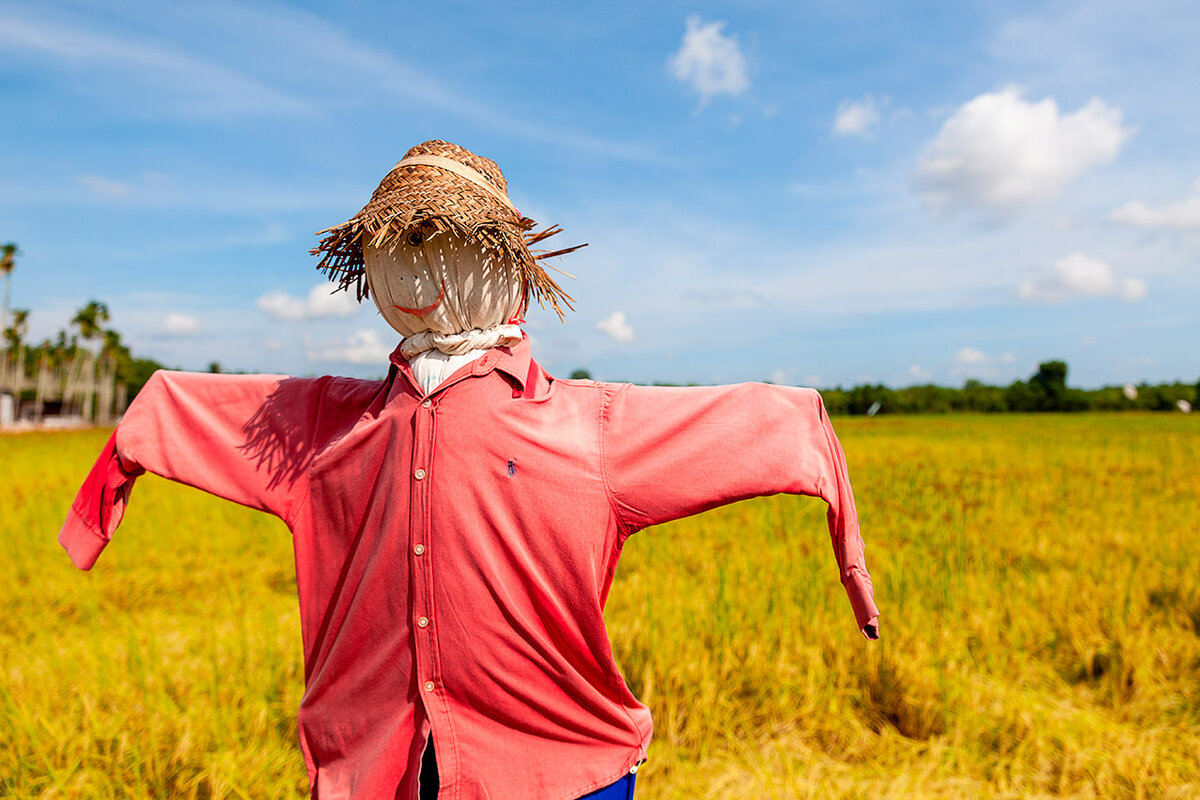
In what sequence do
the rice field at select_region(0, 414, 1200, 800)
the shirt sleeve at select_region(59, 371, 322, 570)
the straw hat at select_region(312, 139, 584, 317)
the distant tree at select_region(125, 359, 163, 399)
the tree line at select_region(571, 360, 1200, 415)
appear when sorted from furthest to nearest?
the distant tree at select_region(125, 359, 163, 399)
the tree line at select_region(571, 360, 1200, 415)
the rice field at select_region(0, 414, 1200, 800)
the shirt sleeve at select_region(59, 371, 322, 570)
the straw hat at select_region(312, 139, 584, 317)

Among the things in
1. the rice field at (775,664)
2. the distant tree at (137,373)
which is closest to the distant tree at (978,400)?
the rice field at (775,664)

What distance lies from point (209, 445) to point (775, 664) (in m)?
2.52

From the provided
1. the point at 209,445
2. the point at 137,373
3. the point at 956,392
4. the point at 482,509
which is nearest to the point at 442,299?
the point at 482,509

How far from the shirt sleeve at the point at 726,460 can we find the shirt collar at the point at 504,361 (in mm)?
209

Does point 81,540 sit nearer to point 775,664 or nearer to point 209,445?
point 209,445

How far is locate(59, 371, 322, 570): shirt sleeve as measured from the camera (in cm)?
154

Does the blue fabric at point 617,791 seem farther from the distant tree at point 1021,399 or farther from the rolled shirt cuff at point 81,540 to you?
the distant tree at point 1021,399

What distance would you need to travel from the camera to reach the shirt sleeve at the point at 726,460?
1364mm

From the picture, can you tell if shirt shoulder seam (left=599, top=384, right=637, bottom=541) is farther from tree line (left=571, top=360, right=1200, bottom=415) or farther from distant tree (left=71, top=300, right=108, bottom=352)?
distant tree (left=71, top=300, right=108, bottom=352)

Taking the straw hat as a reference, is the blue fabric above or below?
below

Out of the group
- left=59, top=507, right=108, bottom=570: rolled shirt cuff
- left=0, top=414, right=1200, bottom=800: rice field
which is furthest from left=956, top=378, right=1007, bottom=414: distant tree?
left=59, top=507, right=108, bottom=570: rolled shirt cuff

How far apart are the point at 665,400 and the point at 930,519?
5.17m


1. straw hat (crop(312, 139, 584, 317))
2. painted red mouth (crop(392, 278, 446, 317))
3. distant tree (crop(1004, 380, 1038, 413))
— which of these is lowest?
painted red mouth (crop(392, 278, 446, 317))

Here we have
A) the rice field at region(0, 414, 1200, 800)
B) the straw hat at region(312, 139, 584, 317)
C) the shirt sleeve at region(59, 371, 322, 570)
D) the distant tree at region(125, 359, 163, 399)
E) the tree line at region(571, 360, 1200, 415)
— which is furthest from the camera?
the distant tree at region(125, 359, 163, 399)
